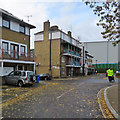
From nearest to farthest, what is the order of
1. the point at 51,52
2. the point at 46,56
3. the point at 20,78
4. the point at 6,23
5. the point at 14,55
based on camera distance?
the point at 20,78 → the point at 6,23 → the point at 14,55 → the point at 51,52 → the point at 46,56

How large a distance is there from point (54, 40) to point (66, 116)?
1217 inches

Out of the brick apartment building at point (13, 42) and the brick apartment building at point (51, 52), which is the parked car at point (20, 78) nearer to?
the brick apartment building at point (13, 42)

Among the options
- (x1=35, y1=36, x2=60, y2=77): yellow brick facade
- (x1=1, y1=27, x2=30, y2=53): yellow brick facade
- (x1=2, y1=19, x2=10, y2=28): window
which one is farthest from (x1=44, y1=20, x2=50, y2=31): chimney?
(x1=2, y1=19, x2=10, y2=28): window

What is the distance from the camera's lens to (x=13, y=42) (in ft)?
63.7

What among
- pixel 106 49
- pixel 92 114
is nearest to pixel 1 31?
pixel 92 114

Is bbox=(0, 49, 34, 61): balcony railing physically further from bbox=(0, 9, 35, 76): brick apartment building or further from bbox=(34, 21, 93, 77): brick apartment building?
bbox=(34, 21, 93, 77): brick apartment building

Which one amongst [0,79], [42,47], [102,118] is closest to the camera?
[102,118]

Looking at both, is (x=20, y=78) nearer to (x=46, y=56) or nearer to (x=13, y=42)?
(x=13, y=42)

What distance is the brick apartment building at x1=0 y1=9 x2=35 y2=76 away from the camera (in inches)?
698

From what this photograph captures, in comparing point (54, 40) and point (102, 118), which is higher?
point (54, 40)

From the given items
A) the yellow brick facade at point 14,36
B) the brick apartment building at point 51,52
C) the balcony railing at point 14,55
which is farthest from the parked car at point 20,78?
the brick apartment building at point 51,52

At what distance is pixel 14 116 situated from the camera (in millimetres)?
5547

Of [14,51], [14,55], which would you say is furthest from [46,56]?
[14,51]

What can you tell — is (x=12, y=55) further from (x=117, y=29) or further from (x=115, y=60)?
(x=115, y=60)
